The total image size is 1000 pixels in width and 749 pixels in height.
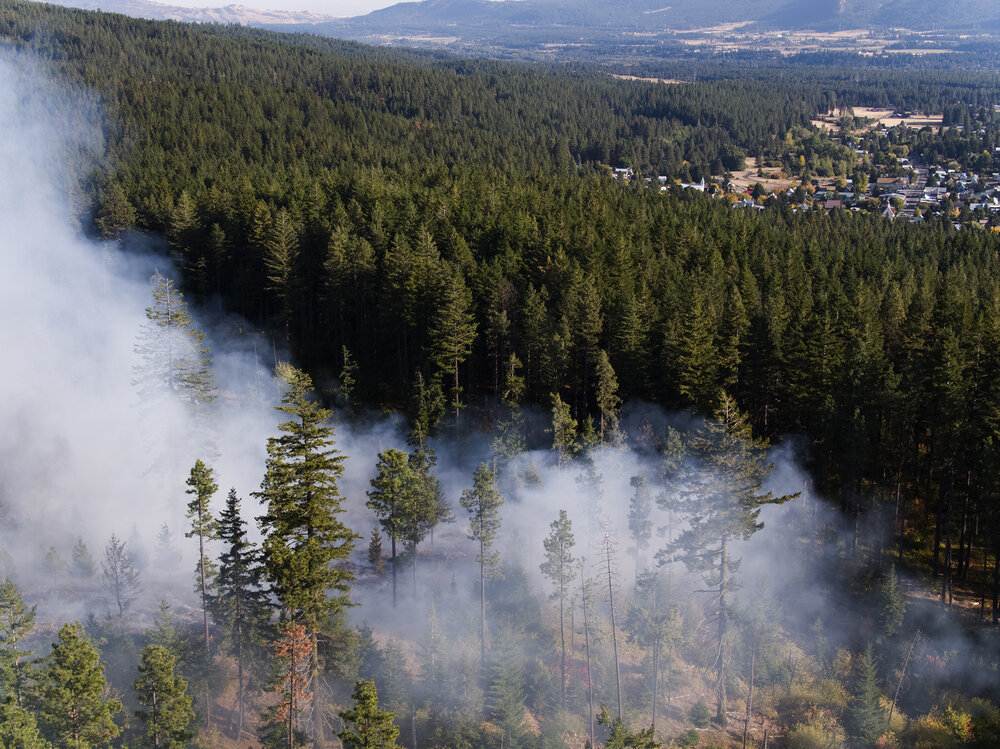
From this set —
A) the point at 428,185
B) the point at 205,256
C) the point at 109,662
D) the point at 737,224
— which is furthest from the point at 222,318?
the point at 737,224

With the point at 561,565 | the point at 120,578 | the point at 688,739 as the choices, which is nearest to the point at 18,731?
the point at 120,578

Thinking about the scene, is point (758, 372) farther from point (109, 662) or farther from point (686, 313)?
point (109, 662)

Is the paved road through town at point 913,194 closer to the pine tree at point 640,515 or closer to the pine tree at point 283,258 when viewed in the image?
the pine tree at point 283,258

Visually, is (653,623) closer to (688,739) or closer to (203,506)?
(688,739)

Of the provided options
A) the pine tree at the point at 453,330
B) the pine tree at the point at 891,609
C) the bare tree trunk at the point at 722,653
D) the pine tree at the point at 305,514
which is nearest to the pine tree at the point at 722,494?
the bare tree trunk at the point at 722,653

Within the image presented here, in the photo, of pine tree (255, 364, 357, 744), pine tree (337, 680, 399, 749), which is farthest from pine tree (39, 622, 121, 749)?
pine tree (337, 680, 399, 749)
